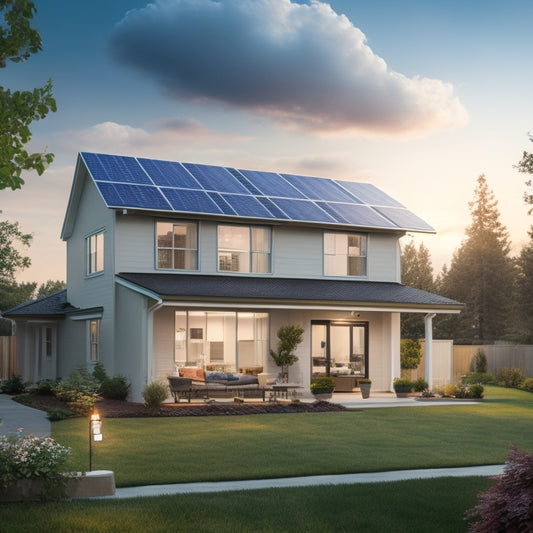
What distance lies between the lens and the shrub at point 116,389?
2280cm

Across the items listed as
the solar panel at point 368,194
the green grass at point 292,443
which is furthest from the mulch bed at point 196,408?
the solar panel at point 368,194

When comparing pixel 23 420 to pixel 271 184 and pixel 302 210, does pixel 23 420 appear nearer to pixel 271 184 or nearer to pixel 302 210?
pixel 302 210

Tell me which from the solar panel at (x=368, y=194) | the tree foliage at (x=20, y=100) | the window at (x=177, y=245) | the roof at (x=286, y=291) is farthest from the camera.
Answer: the solar panel at (x=368, y=194)

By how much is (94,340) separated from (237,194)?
278 inches

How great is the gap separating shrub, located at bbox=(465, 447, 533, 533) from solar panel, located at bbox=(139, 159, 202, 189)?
19888 mm

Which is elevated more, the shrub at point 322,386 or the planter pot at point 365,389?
the shrub at point 322,386

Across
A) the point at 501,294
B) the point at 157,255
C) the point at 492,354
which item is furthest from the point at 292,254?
the point at 501,294

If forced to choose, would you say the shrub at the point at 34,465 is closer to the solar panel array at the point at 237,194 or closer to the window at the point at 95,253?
the solar panel array at the point at 237,194

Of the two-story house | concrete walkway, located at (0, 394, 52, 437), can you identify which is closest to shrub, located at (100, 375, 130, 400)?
the two-story house

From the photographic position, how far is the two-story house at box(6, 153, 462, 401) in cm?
2375

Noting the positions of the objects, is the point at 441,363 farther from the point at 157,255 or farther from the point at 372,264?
the point at 157,255

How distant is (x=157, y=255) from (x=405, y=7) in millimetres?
10535

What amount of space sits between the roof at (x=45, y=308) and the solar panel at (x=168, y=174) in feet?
20.0

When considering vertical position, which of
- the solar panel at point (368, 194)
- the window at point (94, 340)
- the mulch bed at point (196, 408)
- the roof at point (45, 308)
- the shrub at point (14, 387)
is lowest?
the shrub at point (14, 387)
